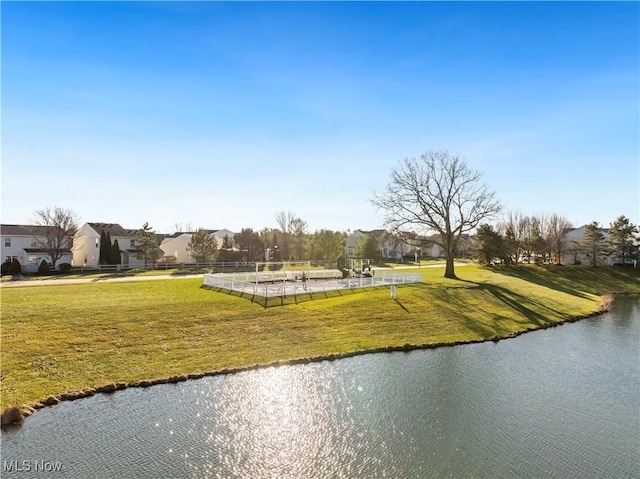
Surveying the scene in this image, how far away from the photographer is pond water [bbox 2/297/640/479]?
32.2 feet

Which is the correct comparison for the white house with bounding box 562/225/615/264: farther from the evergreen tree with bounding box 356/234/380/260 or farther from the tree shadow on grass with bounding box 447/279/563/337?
the tree shadow on grass with bounding box 447/279/563/337

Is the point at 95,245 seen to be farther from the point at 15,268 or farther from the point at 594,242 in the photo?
the point at 594,242

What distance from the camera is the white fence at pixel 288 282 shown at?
2777 cm

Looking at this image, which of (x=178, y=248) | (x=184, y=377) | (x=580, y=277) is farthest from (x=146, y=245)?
(x=580, y=277)

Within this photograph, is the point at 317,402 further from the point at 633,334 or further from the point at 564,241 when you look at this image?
the point at 564,241

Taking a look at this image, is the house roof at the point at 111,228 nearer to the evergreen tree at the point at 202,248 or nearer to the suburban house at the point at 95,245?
the suburban house at the point at 95,245

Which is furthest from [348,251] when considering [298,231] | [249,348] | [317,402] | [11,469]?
[11,469]

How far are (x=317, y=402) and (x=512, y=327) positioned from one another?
1716 cm

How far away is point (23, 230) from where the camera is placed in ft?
167

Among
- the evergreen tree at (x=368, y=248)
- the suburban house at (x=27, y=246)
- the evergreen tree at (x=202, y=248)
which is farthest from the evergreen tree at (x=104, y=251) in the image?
the evergreen tree at (x=368, y=248)

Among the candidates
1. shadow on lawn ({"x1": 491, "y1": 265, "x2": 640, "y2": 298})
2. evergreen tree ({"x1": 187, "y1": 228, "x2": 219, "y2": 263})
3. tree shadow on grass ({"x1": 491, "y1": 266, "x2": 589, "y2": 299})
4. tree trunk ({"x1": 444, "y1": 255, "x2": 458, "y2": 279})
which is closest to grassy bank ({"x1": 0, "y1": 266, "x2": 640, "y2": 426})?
tree trunk ({"x1": 444, "y1": 255, "x2": 458, "y2": 279})

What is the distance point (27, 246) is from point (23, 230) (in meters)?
2.31

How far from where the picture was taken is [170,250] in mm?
66000
